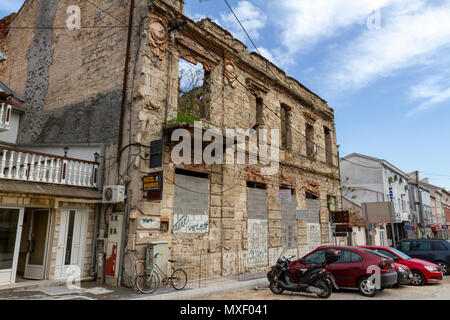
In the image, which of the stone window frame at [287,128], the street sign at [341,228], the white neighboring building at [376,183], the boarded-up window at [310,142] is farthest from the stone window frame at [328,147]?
the white neighboring building at [376,183]

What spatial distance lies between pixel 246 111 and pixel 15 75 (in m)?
10.8

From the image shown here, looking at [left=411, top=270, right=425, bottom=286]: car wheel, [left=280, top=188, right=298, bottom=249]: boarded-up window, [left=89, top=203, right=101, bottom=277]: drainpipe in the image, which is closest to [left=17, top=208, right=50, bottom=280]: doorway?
[left=89, top=203, right=101, bottom=277]: drainpipe

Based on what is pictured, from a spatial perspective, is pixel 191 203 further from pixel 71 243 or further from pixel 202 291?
pixel 71 243

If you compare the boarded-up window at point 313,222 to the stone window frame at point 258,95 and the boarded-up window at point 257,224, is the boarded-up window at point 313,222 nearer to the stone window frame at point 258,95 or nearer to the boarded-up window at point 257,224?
the boarded-up window at point 257,224

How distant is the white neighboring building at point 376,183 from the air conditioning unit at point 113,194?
25632 millimetres

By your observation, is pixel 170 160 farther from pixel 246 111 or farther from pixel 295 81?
pixel 295 81

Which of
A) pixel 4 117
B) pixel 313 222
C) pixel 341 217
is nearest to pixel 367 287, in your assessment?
pixel 313 222

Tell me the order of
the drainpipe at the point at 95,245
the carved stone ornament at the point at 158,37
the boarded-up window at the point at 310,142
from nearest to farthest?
the drainpipe at the point at 95,245 → the carved stone ornament at the point at 158,37 → the boarded-up window at the point at 310,142

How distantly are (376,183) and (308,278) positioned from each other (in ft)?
86.7

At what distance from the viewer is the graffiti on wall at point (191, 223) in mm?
9945

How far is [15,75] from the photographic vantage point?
1457 centimetres

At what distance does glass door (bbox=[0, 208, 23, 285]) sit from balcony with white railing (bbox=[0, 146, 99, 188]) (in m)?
1.07

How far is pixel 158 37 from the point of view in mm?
10016

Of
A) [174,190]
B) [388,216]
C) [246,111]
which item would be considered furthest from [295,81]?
[174,190]
